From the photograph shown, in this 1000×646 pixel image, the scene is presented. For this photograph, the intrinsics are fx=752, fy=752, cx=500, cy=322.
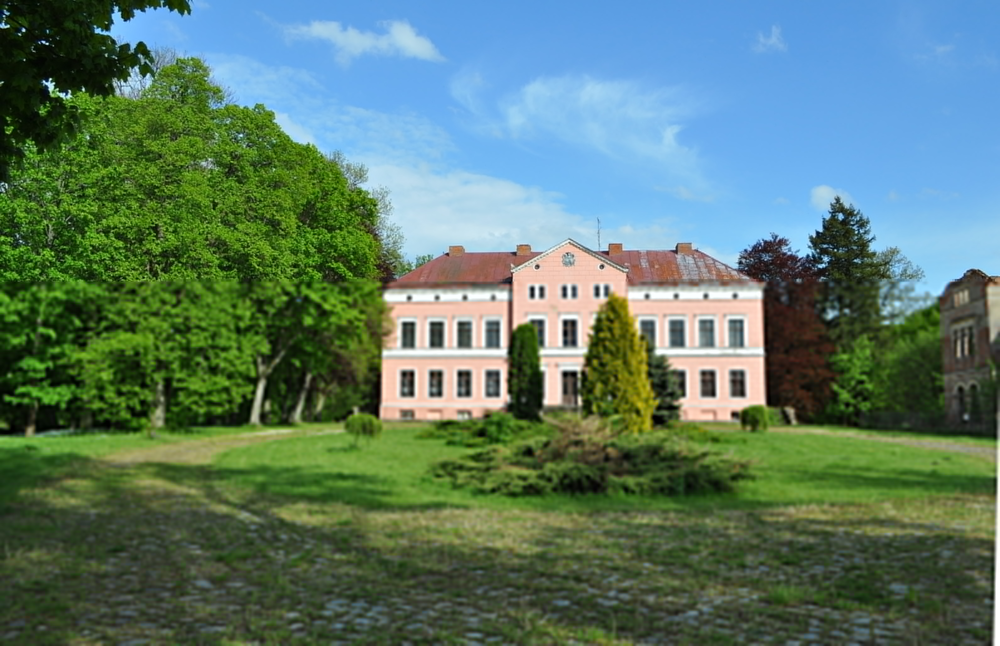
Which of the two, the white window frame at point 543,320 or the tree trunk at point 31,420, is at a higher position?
the white window frame at point 543,320

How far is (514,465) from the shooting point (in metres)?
4.77

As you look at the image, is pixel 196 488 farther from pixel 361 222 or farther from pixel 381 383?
pixel 361 222

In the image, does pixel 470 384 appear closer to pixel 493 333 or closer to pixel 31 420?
pixel 493 333

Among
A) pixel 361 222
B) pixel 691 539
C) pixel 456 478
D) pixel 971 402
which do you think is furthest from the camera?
pixel 691 539

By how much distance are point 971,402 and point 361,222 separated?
2897mm

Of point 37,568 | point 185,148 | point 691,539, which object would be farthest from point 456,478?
point 185,148

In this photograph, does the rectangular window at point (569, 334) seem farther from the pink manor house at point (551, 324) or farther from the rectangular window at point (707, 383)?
the rectangular window at point (707, 383)

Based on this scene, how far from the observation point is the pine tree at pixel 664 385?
12.7ft

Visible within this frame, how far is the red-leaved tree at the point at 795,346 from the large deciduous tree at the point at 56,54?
3085 millimetres

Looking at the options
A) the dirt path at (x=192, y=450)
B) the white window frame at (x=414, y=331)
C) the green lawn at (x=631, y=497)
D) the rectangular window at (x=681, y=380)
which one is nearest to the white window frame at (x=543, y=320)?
the white window frame at (x=414, y=331)

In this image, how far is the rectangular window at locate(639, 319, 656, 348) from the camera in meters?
3.79

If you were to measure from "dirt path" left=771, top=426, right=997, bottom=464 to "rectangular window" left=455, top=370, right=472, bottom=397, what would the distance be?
4.93 ft

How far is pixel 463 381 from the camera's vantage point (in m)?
3.84

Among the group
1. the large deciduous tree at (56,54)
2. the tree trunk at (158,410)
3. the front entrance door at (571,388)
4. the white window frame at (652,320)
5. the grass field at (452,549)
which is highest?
the large deciduous tree at (56,54)
